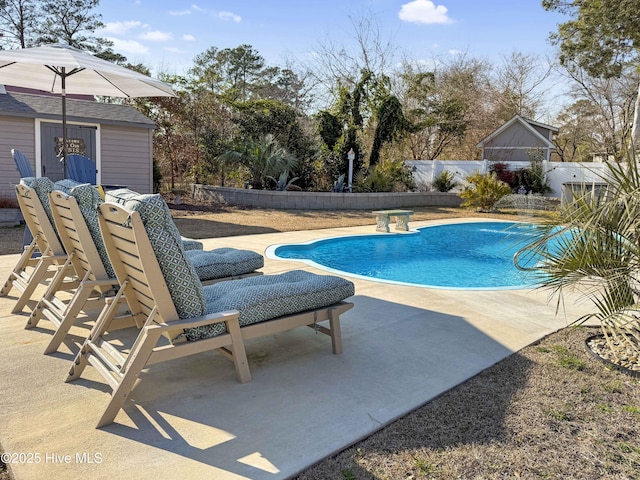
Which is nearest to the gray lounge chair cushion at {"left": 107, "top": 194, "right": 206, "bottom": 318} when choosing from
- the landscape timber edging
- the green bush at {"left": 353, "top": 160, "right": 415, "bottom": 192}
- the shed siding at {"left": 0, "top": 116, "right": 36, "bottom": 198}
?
the shed siding at {"left": 0, "top": 116, "right": 36, "bottom": 198}

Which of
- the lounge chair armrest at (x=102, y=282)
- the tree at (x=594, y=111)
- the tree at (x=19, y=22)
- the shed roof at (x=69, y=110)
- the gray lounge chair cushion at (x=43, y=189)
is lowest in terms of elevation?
the lounge chair armrest at (x=102, y=282)

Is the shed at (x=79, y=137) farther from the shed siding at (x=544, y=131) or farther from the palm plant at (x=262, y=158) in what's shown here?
the shed siding at (x=544, y=131)

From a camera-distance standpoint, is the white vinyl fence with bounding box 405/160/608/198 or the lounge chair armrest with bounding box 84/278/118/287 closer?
the lounge chair armrest with bounding box 84/278/118/287

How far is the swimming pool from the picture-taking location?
274 inches

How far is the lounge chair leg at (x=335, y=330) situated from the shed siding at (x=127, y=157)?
1141cm

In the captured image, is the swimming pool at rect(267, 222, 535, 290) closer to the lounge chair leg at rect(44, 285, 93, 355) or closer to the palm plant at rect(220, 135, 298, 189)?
the lounge chair leg at rect(44, 285, 93, 355)

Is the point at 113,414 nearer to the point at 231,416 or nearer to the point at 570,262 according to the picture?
the point at 231,416

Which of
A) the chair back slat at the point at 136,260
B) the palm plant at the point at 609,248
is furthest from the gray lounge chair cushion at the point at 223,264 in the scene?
the palm plant at the point at 609,248

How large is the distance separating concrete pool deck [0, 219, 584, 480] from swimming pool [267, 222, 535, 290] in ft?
7.60

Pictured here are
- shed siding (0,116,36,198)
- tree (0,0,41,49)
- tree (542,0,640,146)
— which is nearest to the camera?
shed siding (0,116,36,198)

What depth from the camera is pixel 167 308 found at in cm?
233

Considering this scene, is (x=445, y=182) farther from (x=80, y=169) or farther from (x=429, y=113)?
(x=80, y=169)

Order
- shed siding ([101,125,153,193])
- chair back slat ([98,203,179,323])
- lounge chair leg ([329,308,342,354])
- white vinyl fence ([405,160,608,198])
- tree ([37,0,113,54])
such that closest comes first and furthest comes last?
chair back slat ([98,203,179,323])
lounge chair leg ([329,308,342,354])
shed siding ([101,125,153,193])
white vinyl fence ([405,160,608,198])
tree ([37,0,113,54])

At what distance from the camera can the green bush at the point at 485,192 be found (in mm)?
14852
